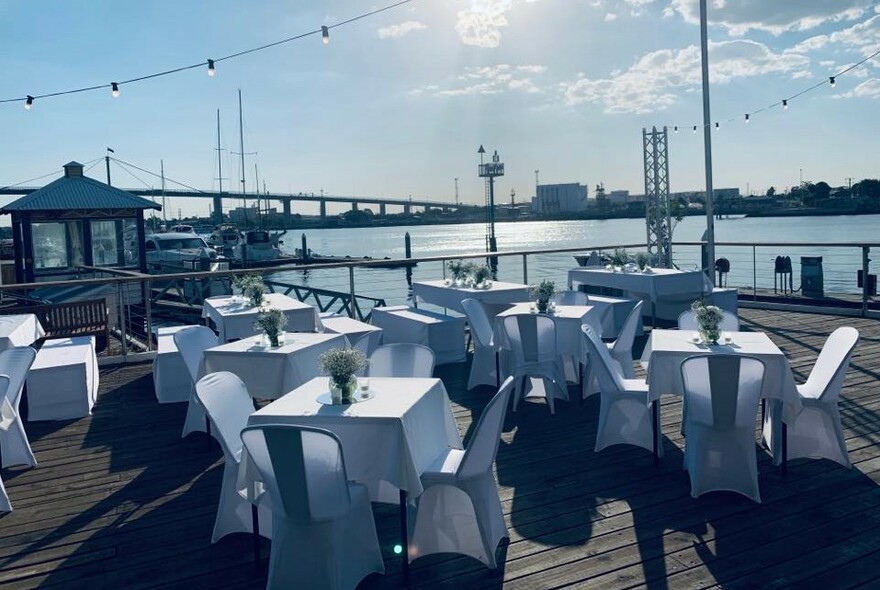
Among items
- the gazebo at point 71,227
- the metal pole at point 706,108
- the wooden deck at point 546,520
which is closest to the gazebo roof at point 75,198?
the gazebo at point 71,227

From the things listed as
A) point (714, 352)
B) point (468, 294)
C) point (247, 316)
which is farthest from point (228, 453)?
point (468, 294)

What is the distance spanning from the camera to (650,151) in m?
13.2

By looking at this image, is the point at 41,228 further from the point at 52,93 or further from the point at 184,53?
the point at 184,53

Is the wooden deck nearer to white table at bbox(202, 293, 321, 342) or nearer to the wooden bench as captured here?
white table at bbox(202, 293, 321, 342)

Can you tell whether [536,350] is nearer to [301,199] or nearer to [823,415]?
[823,415]

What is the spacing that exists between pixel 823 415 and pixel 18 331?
6060 millimetres

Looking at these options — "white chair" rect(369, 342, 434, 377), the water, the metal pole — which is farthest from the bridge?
"white chair" rect(369, 342, 434, 377)

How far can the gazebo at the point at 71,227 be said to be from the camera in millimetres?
13391

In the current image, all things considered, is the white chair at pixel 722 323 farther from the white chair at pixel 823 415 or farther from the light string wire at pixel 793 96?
the light string wire at pixel 793 96

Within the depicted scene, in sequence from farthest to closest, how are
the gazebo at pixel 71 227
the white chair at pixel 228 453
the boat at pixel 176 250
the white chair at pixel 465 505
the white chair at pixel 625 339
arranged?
1. the boat at pixel 176 250
2. the gazebo at pixel 71 227
3. the white chair at pixel 625 339
4. the white chair at pixel 228 453
5. the white chair at pixel 465 505

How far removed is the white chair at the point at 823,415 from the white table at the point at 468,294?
3665 mm

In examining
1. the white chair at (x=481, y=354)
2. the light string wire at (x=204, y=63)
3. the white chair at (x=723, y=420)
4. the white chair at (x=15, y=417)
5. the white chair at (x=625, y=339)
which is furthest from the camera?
the light string wire at (x=204, y=63)

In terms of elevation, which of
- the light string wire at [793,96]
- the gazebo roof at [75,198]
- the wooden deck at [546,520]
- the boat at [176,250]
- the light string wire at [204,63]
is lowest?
the wooden deck at [546,520]

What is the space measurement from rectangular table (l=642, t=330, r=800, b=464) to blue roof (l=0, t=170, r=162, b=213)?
12.3 meters
